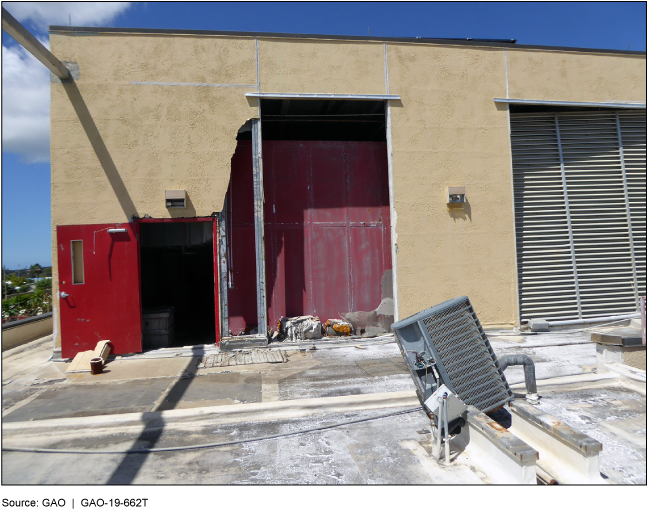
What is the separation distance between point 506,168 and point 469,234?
1.76 m

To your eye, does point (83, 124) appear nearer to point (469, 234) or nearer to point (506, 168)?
point (469, 234)

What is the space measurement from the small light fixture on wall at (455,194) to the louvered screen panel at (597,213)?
2.95 m

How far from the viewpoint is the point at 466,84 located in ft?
30.6

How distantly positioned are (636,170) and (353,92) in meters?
7.30

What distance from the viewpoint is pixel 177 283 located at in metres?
15.0

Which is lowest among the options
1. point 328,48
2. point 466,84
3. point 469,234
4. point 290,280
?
point 290,280

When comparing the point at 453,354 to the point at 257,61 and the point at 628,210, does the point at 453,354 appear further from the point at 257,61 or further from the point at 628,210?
the point at 628,210

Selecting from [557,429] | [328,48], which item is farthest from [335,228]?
[557,429]

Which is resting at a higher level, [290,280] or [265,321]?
[290,280]

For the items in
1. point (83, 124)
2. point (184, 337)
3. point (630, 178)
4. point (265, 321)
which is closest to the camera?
point (83, 124)

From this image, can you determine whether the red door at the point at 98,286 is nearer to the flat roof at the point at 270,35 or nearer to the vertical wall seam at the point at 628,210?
the flat roof at the point at 270,35

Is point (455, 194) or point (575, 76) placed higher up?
point (575, 76)

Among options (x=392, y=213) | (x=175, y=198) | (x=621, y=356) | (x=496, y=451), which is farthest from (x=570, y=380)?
(x=175, y=198)

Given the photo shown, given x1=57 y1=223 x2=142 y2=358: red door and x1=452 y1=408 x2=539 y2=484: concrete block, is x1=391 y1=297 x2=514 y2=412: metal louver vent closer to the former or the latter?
x1=452 y1=408 x2=539 y2=484: concrete block
